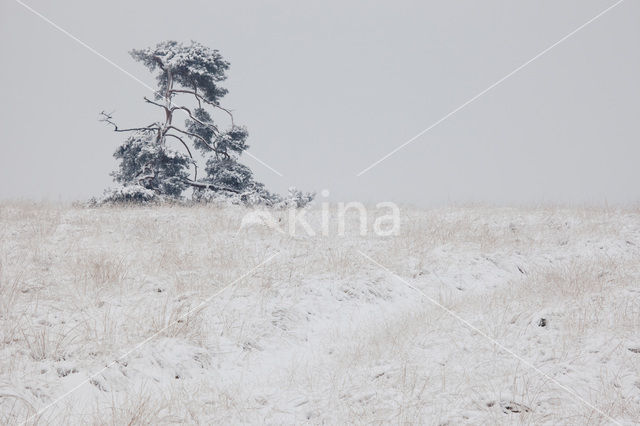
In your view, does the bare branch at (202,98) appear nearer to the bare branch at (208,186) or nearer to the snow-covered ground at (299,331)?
the bare branch at (208,186)

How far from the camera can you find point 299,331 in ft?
23.0

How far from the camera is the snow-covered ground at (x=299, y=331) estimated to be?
4375mm

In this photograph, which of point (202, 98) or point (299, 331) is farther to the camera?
point (202, 98)

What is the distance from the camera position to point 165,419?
4.18m

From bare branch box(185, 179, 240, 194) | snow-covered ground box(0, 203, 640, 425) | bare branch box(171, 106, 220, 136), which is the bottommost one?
snow-covered ground box(0, 203, 640, 425)

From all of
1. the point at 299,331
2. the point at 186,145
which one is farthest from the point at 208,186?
the point at 299,331

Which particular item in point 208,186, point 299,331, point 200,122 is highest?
point 200,122

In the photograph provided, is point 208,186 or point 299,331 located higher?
point 208,186

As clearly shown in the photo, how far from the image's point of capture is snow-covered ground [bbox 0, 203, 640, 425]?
14.4 ft

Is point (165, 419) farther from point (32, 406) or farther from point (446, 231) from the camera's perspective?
point (446, 231)

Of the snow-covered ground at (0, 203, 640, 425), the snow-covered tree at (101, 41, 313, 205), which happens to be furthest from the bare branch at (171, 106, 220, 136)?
the snow-covered ground at (0, 203, 640, 425)

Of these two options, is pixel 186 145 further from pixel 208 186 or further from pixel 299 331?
pixel 299 331

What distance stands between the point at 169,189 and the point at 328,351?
17.0 meters

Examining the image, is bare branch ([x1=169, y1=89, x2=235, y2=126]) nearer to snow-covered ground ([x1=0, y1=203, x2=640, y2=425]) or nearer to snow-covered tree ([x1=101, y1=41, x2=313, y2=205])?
snow-covered tree ([x1=101, y1=41, x2=313, y2=205])
